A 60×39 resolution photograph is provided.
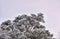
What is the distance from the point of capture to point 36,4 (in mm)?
3557

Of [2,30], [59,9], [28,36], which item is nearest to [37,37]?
[28,36]

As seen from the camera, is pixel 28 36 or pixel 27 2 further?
pixel 27 2

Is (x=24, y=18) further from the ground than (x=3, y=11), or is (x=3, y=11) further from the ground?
(x=3, y=11)

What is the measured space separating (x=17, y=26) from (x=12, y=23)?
0.15 metres

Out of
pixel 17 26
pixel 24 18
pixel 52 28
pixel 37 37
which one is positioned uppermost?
pixel 52 28

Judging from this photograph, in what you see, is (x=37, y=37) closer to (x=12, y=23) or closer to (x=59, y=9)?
(x=12, y=23)

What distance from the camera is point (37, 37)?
2062 millimetres

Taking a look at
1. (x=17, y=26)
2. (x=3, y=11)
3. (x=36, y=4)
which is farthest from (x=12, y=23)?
(x=36, y=4)

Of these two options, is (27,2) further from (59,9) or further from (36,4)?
(59,9)

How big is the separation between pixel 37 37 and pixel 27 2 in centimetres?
162

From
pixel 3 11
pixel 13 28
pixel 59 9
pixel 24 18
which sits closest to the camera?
pixel 13 28

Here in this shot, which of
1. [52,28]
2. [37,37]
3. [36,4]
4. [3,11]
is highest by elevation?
[36,4]

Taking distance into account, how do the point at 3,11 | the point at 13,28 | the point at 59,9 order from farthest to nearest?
the point at 59,9 → the point at 3,11 → the point at 13,28

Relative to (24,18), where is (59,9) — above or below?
above
